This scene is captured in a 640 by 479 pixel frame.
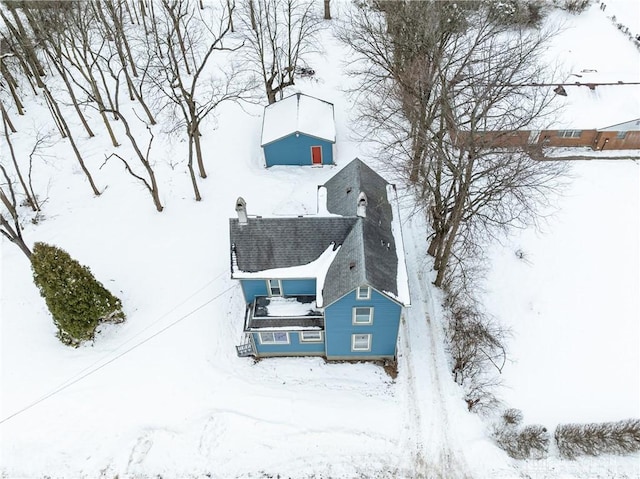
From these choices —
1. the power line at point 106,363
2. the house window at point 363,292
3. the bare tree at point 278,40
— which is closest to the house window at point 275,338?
the power line at point 106,363

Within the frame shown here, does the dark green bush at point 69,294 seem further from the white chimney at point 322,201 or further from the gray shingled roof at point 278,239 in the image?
the white chimney at point 322,201

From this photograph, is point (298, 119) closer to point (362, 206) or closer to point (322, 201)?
point (322, 201)

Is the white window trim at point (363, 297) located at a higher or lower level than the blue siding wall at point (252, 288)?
higher

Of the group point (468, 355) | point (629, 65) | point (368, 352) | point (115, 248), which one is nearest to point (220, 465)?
point (368, 352)

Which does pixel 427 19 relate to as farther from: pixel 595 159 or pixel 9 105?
pixel 9 105

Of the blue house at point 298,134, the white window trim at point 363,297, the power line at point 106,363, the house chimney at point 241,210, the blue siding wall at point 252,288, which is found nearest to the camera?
the white window trim at point 363,297

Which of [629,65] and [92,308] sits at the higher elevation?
[629,65]
